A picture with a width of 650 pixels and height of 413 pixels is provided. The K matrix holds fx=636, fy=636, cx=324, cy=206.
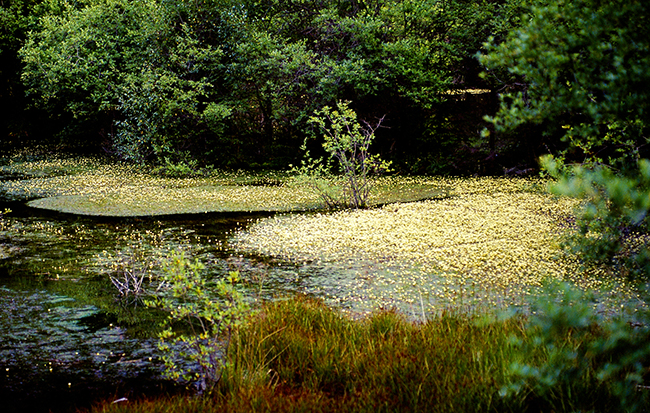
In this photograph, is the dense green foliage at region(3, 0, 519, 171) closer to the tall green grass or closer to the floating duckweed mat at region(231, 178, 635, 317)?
the floating duckweed mat at region(231, 178, 635, 317)

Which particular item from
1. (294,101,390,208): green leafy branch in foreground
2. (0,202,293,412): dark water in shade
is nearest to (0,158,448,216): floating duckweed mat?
(294,101,390,208): green leafy branch in foreground

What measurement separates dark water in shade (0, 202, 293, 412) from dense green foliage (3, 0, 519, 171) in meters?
9.16

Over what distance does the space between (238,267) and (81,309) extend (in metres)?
2.63

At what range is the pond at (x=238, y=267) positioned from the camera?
6262 mm

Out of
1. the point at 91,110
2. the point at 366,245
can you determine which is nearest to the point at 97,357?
the point at 366,245

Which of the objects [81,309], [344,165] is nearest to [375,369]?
[81,309]

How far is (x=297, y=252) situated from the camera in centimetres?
1079

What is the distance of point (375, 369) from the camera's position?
18.0 feet

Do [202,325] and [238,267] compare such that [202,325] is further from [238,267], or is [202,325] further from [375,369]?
[238,267]

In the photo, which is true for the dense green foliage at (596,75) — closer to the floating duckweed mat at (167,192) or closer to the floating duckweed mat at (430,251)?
the floating duckweed mat at (430,251)

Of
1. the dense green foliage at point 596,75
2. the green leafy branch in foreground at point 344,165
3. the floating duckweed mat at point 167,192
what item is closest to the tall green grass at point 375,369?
the dense green foliage at point 596,75

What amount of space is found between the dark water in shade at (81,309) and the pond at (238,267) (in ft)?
0.06

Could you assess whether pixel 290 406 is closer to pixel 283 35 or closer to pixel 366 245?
pixel 366 245

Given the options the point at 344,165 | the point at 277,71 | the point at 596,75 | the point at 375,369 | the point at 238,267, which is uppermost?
the point at 277,71
